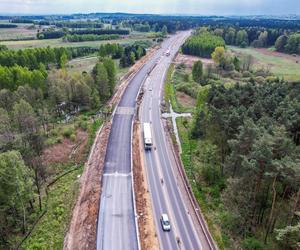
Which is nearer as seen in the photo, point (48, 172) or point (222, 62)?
point (48, 172)

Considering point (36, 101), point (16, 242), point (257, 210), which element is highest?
point (36, 101)

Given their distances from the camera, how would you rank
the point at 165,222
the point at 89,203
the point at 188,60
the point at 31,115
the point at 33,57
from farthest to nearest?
the point at 188,60, the point at 33,57, the point at 31,115, the point at 89,203, the point at 165,222

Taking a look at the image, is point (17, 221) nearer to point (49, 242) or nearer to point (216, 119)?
point (49, 242)

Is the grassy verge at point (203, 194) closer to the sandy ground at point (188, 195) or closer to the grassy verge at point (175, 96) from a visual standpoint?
the sandy ground at point (188, 195)

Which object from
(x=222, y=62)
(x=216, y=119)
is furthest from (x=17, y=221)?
(x=222, y=62)

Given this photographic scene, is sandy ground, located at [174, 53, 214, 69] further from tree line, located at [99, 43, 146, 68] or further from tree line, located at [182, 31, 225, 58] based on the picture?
tree line, located at [99, 43, 146, 68]

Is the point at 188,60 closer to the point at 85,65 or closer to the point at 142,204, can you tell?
the point at 85,65

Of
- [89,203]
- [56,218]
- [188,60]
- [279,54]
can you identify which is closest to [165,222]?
[89,203]

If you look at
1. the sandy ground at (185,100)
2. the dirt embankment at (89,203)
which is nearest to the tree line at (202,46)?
the sandy ground at (185,100)
